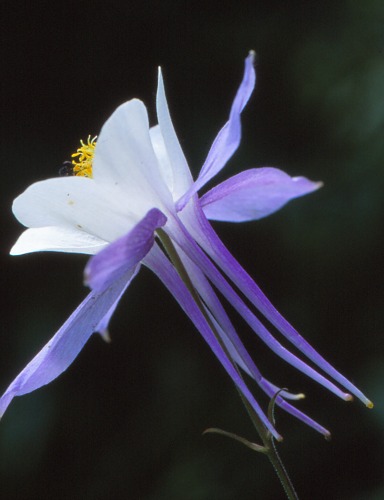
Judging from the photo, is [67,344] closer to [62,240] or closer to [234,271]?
[62,240]

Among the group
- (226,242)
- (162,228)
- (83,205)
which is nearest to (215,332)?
(162,228)

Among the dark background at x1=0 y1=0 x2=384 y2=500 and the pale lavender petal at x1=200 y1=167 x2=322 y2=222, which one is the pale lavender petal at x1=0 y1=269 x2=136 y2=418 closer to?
the pale lavender petal at x1=200 y1=167 x2=322 y2=222

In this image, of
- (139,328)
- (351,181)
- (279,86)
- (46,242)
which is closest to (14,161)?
(139,328)

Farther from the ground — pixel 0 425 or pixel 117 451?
pixel 0 425

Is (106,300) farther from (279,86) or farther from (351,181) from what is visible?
(279,86)

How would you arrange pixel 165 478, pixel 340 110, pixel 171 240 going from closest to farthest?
pixel 171 240 < pixel 165 478 < pixel 340 110

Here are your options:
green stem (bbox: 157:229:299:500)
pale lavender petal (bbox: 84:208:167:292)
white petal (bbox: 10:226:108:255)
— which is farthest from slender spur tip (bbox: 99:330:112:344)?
white petal (bbox: 10:226:108:255)
